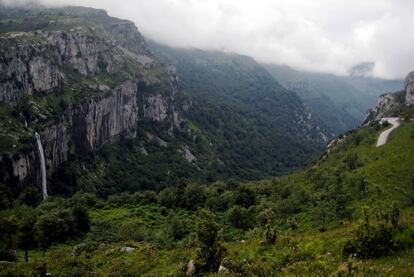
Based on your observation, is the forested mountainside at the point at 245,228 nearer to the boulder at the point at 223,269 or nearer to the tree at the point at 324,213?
the boulder at the point at 223,269

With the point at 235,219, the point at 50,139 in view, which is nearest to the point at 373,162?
the point at 235,219

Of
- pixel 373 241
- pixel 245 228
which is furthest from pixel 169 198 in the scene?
pixel 373 241

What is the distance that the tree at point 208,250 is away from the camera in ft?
83.4

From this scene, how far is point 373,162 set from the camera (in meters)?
97.6

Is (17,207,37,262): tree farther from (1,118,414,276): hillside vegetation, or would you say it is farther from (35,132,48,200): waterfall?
(35,132,48,200): waterfall

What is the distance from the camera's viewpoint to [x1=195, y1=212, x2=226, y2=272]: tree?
25.4m

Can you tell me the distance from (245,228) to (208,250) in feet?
152

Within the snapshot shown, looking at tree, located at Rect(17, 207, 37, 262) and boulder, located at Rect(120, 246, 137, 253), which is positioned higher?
boulder, located at Rect(120, 246, 137, 253)

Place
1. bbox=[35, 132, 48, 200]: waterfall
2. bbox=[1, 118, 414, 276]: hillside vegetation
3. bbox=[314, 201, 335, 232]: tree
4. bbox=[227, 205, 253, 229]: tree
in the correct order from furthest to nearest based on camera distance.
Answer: bbox=[35, 132, 48, 200]: waterfall
bbox=[227, 205, 253, 229]: tree
bbox=[314, 201, 335, 232]: tree
bbox=[1, 118, 414, 276]: hillside vegetation

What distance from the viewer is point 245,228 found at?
232ft

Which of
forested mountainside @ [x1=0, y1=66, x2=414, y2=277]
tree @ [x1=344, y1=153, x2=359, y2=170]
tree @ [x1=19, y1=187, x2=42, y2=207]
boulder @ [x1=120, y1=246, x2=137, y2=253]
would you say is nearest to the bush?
forested mountainside @ [x1=0, y1=66, x2=414, y2=277]

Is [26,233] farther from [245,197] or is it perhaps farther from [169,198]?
[245,197]

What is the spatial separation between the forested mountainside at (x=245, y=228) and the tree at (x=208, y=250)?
6 cm

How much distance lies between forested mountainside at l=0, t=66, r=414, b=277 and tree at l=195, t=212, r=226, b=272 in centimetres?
6
